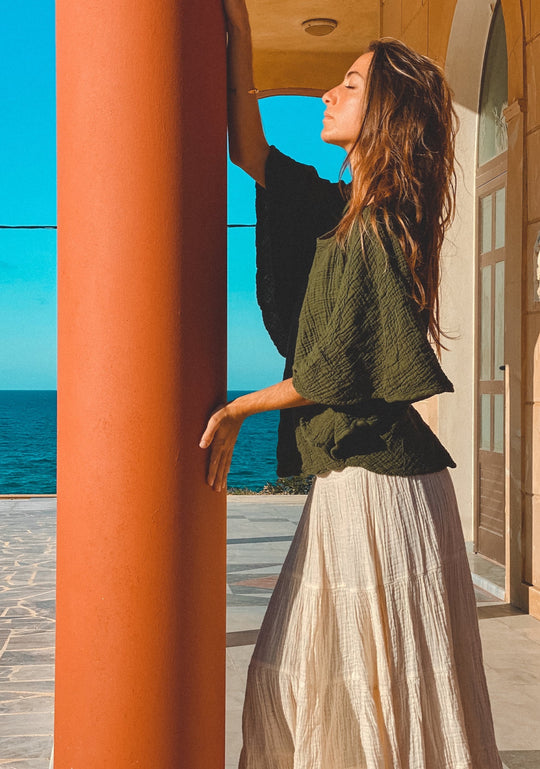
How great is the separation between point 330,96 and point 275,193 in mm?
252

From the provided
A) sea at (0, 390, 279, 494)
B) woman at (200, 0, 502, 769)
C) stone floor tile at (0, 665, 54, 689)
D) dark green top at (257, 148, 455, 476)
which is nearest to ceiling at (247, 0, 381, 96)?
stone floor tile at (0, 665, 54, 689)

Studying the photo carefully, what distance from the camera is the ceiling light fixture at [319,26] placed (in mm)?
9641

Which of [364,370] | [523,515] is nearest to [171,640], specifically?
[364,370]

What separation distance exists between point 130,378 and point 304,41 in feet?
30.6

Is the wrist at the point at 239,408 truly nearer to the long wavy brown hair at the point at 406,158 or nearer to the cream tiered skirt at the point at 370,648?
the cream tiered skirt at the point at 370,648

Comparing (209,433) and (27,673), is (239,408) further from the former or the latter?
(27,673)

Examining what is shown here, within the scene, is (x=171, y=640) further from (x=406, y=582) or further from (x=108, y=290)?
(x=108, y=290)

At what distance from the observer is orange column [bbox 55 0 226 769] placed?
70.3 inches

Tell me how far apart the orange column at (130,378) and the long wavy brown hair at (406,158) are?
0.34 m

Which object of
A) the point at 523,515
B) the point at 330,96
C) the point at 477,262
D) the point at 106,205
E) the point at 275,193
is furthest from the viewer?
the point at 477,262

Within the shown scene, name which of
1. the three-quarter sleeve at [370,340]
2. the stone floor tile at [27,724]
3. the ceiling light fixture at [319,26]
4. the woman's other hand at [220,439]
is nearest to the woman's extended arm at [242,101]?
the three-quarter sleeve at [370,340]

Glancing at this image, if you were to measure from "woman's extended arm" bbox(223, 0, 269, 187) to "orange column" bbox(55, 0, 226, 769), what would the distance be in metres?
0.23

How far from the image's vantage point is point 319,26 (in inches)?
384

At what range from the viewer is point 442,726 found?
1.86 meters
